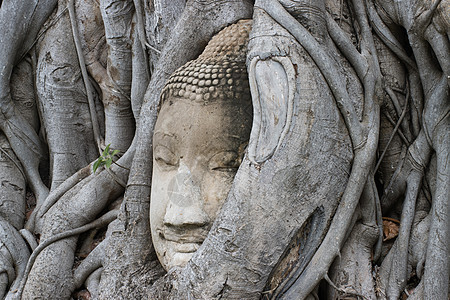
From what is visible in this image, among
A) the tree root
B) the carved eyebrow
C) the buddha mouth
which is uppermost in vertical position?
the carved eyebrow

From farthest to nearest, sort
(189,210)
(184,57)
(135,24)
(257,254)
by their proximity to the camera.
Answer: (135,24) → (184,57) → (189,210) → (257,254)

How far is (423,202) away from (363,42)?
712 millimetres

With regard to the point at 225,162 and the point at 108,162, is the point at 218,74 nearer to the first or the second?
the point at 225,162

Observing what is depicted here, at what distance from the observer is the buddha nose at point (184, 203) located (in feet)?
6.72

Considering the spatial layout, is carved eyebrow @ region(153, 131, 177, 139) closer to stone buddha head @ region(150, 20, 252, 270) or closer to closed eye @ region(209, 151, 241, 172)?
stone buddha head @ region(150, 20, 252, 270)

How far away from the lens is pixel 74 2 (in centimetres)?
341

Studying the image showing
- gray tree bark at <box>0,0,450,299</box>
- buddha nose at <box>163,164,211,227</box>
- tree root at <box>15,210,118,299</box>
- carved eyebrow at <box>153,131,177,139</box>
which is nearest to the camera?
gray tree bark at <box>0,0,450,299</box>

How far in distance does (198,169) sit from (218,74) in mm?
389

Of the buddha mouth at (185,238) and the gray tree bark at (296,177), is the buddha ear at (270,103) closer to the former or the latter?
the gray tree bark at (296,177)

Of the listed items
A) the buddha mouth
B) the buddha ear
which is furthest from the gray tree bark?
the buddha mouth

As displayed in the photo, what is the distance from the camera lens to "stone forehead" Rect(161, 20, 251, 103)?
7.01 feet

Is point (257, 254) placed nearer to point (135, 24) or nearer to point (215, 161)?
point (215, 161)

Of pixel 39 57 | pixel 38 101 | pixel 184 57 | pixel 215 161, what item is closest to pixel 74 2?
pixel 39 57

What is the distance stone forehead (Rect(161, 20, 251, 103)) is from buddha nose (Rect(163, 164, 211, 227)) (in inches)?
12.2
